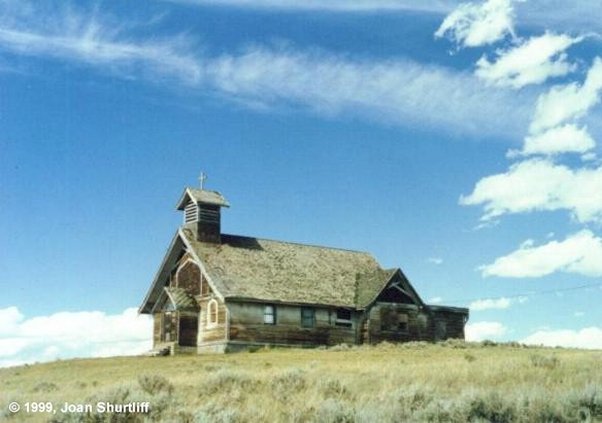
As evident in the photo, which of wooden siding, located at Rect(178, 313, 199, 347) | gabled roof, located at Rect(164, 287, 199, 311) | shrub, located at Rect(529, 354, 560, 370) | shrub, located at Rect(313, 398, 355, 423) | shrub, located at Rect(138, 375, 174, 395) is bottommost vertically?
shrub, located at Rect(313, 398, 355, 423)

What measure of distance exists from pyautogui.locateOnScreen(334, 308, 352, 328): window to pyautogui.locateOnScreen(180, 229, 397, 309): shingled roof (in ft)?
1.54

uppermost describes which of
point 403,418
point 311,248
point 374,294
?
point 311,248

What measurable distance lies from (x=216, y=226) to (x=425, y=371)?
1047 inches

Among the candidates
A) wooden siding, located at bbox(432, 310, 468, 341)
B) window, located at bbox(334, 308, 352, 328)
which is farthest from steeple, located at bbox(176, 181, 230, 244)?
wooden siding, located at bbox(432, 310, 468, 341)

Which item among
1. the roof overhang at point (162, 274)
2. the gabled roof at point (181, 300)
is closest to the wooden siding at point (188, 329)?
the gabled roof at point (181, 300)

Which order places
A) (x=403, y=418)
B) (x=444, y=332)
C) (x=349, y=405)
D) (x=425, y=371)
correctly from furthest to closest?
(x=444, y=332) → (x=425, y=371) → (x=349, y=405) → (x=403, y=418)

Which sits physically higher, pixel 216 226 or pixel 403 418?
pixel 216 226

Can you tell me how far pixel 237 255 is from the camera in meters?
41.9

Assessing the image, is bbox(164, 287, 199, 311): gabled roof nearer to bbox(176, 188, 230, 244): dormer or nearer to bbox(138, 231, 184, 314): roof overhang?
bbox(138, 231, 184, 314): roof overhang

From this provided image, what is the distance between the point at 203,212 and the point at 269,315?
7.23 m

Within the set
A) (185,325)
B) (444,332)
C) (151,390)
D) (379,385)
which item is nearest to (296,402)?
(379,385)

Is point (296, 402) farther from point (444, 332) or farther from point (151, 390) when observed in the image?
point (444, 332)

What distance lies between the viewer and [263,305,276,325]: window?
39.6 metres

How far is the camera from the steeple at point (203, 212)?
140 ft
